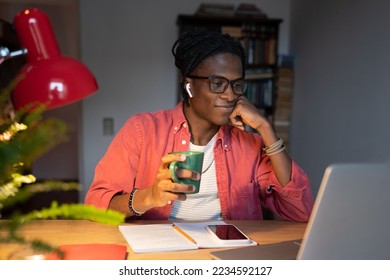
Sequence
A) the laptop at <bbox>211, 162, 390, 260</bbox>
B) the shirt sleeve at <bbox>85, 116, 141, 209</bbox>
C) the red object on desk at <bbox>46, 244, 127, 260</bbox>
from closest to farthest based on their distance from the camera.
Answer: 1. the laptop at <bbox>211, 162, 390, 260</bbox>
2. the red object on desk at <bbox>46, 244, 127, 260</bbox>
3. the shirt sleeve at <bbox>85, 116, 141, 209</bbox>

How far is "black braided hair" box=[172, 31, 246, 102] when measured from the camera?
53.0 inches

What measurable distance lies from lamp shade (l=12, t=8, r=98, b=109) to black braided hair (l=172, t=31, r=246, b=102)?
498 millimetres

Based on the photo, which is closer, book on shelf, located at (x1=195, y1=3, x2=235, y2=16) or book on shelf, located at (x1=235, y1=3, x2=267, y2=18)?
book on shelf, located at (x1=195, y1=3, x2=235, y2=16)

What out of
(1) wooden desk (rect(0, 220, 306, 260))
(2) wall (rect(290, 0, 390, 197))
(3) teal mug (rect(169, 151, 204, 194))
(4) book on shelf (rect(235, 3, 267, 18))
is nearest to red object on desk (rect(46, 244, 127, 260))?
(1) wooden desk (rect(0, 220, 306, 260))

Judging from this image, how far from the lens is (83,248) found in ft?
3.08

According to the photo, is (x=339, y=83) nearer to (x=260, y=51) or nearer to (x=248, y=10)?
(x=260, y=51)

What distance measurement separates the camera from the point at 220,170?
1368mm

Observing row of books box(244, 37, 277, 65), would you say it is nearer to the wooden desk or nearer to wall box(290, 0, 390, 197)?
wall box(290, 0, 390, 197)

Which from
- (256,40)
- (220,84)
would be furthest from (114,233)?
(256,40)

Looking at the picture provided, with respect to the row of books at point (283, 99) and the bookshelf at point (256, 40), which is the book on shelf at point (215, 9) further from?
the row of books at point (283, 99)

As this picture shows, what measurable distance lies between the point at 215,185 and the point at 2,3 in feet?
13.8

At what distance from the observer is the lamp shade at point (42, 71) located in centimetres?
92
